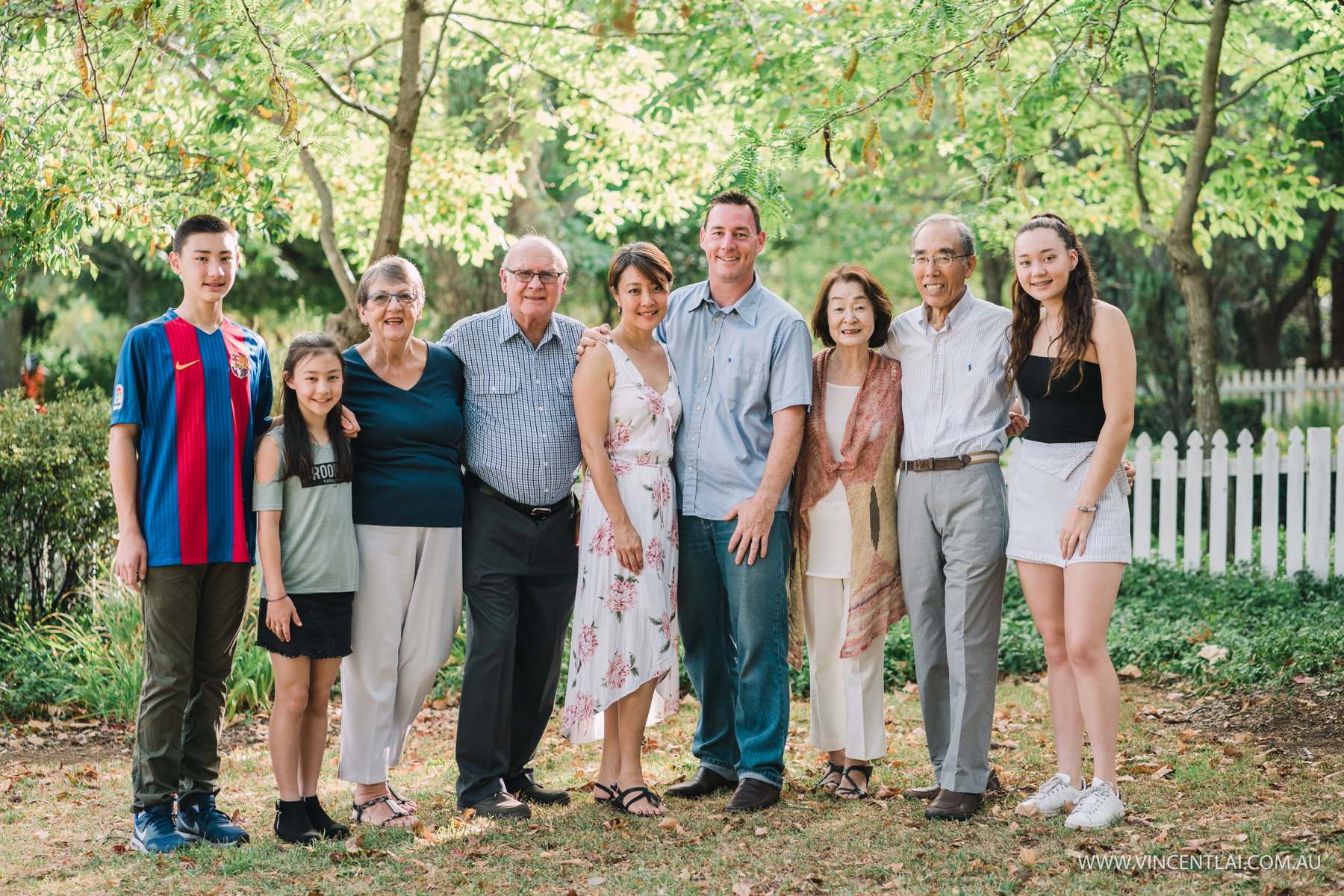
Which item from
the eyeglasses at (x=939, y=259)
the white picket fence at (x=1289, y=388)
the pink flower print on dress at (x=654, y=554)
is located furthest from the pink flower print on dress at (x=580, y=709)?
the white picket fence at (x=1289, y=388)

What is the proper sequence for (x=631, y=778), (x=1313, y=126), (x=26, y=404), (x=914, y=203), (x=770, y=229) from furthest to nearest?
(x=914, y=203) < (x=1313, y=126) < (x=26, y=404) < (x=770, y=229) < (x=631, y=778)

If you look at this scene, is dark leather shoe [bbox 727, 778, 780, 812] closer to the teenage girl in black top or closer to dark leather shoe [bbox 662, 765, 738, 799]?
dark leather shoe [bbox 662, 765, 738, 799]

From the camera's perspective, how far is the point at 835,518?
171 inches

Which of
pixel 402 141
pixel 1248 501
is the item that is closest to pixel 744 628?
pixel 402 141

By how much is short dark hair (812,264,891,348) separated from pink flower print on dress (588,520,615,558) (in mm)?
1148

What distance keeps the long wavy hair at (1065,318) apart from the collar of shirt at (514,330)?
175 cm

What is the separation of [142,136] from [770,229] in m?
3.77

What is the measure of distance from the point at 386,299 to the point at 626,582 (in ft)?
4.52

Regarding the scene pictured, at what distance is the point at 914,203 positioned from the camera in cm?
1716

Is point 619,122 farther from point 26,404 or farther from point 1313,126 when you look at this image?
point 1313,126

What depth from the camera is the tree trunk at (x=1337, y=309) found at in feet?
62.1

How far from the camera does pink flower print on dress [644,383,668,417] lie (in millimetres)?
4168

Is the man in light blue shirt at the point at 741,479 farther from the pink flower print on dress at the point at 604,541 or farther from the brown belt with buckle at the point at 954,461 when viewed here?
the brown belt with buckle at the point at 954,461

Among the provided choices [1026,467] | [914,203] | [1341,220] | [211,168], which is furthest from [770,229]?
[1341,220]
